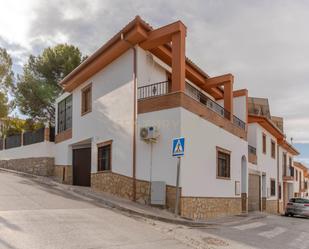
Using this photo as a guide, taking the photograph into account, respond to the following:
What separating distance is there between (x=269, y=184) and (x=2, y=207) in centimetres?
2112

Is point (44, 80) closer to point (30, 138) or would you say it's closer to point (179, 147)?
point (30, 138)

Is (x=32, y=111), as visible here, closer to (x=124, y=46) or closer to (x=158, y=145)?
(x=124, y=46)

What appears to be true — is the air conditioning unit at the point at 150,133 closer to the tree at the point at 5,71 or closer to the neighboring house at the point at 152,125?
the neighboring house at the point at 152,125

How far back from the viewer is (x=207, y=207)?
13.7 m

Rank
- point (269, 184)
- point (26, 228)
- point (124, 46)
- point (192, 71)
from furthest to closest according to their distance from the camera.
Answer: point (269, 184)
point (192, 71)
point (124, 46)
point (26, 228)

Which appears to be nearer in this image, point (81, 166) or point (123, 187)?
point (123, 187)

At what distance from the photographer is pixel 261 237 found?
10469 mm

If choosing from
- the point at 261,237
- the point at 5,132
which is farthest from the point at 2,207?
the point at 5,132

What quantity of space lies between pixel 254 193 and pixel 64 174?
12239 millimetres

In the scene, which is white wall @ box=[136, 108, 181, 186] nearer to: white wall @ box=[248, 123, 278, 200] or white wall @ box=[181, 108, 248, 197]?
white wall @ box=[181, 108, 248, 197]

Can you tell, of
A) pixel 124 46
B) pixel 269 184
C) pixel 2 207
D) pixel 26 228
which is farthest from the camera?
pixel 269 184

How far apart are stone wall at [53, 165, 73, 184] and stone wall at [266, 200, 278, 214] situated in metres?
14.4

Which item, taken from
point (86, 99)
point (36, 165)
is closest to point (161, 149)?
point (86, 99)

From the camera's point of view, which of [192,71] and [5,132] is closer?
[192,71]
